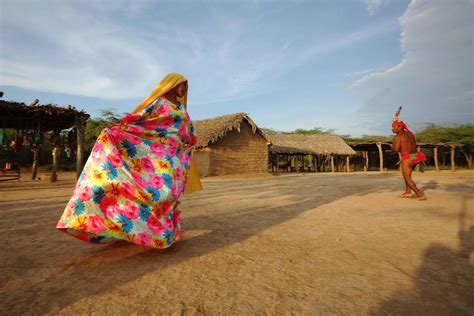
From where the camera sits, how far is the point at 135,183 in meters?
2.41

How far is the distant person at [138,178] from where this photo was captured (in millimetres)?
2223

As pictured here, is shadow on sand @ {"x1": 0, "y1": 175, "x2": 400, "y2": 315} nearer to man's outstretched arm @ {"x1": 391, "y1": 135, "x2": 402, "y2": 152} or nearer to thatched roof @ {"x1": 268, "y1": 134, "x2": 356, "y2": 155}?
man's outstretched arm @ {"x1": 391, "y1": 135, "x2": 402, "y2": 152}

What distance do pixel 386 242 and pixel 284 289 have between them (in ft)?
5.57

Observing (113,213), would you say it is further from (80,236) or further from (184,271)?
(184,271)

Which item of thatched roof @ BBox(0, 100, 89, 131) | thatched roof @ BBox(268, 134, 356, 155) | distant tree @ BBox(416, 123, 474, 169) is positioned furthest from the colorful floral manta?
distant tree @ BBox(416, 123, 474, 169)

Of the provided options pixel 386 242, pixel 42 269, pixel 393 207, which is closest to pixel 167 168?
pixel 42 269

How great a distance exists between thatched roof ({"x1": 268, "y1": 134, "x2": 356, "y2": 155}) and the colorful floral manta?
21549 millimetres

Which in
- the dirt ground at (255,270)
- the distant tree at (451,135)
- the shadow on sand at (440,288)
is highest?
the distant tree at (451,135)

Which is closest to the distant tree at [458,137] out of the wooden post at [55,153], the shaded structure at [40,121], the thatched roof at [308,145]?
the thatched roof at [308,145]

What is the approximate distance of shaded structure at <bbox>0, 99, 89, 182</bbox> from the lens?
884cm

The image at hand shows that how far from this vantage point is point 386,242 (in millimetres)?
2924

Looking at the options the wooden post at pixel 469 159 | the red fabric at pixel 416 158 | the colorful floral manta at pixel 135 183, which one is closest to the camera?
the colorful floral manta at pixel 135 183

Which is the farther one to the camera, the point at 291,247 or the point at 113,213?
the point at 291,247

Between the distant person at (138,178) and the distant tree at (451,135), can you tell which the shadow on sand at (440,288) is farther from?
the distant tree at (451,135)
